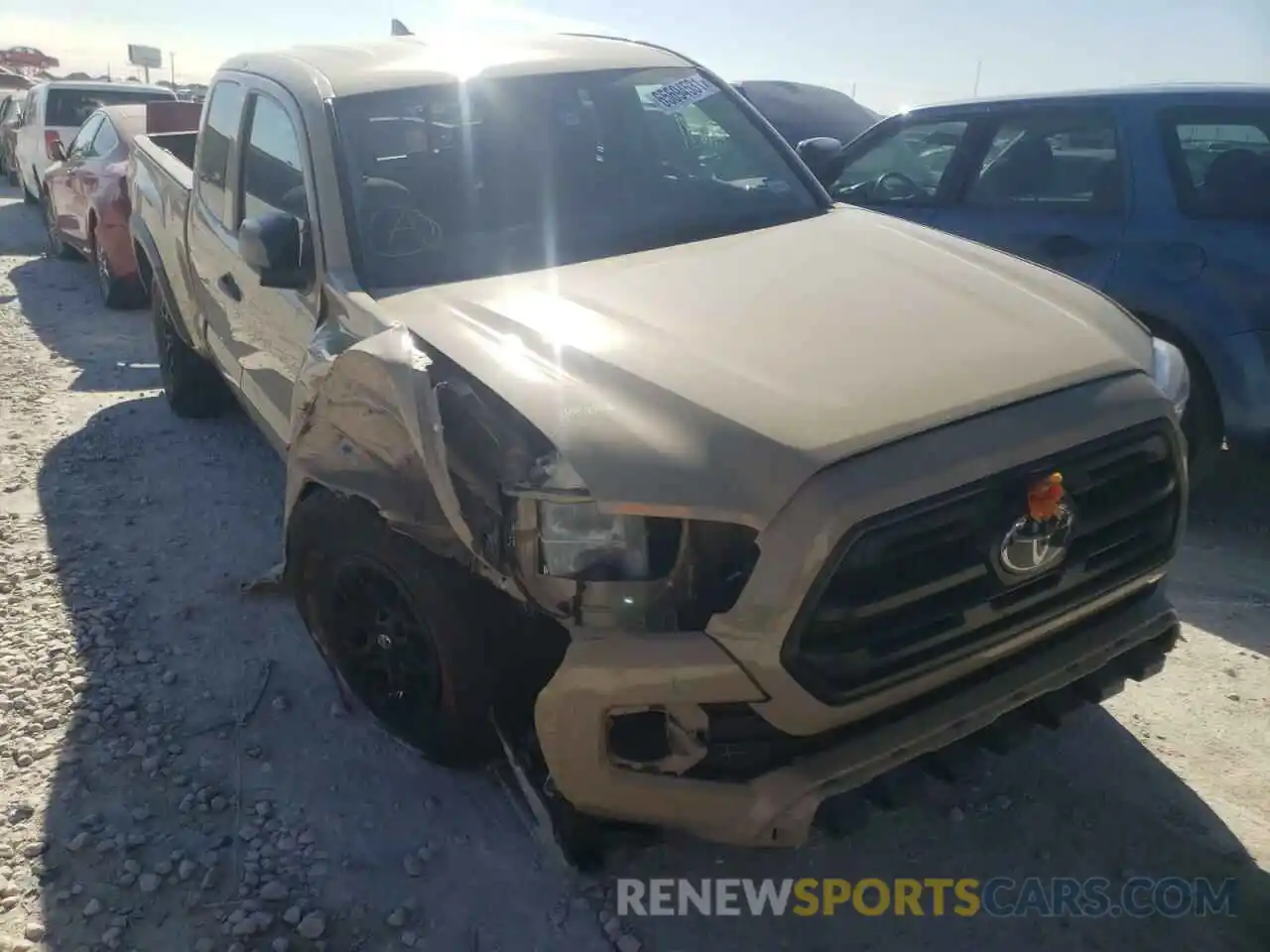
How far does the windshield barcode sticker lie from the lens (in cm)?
394

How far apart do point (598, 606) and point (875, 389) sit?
754 millimetres

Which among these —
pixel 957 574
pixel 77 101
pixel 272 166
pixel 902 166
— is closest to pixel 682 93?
pixel 272 166

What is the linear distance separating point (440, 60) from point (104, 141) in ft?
20.5

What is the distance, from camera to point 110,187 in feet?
26.2

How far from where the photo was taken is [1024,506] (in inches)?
87.0

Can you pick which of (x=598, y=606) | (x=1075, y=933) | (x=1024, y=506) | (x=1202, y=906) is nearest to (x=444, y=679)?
(x=598, y=606)

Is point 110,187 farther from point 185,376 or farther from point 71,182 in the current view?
point 185,376

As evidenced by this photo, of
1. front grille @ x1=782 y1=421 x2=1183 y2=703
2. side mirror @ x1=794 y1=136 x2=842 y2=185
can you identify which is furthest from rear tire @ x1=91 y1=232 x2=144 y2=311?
front grille @ x1=782 y1=421 x2=1183 y2=703

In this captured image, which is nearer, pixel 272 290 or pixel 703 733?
pixel 703 733

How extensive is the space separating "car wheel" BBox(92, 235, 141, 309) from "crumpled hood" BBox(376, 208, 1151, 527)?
6.34 m

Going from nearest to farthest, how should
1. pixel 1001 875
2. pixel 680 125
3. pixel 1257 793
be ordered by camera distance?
pixel 1001 875 < pixel 1257 793 < pixel 680 125

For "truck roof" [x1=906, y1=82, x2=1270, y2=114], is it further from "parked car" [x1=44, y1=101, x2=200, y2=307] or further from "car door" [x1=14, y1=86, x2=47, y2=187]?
"car door" [x1=14, y1=86, x2=47, y2=187]

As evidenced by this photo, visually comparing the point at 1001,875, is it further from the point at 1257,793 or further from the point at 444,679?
the point at 444,679

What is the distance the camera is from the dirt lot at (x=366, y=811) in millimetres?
2504
